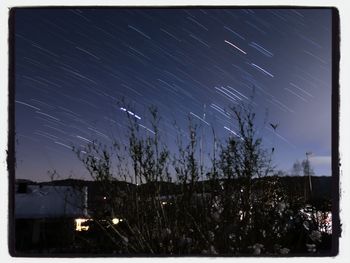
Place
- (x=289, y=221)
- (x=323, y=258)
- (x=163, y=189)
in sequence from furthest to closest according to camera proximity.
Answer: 1. (x=289, y=221)
2. (x=163, y=189)
3. (x=323, y=258)

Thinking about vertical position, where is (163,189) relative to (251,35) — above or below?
below

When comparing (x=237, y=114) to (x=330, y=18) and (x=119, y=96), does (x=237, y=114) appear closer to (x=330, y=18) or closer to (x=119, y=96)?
(x=119, y=96)

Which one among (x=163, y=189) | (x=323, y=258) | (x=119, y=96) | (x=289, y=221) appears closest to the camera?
(x=323, y=258)

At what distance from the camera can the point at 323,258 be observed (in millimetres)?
1365

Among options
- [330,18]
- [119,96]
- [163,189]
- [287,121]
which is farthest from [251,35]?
[330,18]

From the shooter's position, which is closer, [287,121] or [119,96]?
[119,96]

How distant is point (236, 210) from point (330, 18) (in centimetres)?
133

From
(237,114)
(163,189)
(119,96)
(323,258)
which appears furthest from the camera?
(237,114)

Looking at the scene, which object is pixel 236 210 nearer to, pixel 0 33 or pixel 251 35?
pixel 251 35

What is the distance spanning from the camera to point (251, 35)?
113 inches
